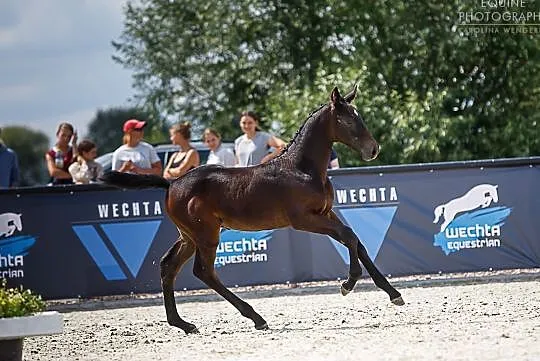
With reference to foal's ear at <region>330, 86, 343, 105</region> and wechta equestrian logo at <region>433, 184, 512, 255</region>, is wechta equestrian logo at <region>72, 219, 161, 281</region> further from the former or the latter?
foal's ear at <region>330, 86, 343, 105</region>

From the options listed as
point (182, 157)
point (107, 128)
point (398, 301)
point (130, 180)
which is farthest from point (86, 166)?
point (107, 128)

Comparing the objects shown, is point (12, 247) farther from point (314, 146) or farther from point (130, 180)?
point (314, 146)

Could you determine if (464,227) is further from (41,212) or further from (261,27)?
(261,27)

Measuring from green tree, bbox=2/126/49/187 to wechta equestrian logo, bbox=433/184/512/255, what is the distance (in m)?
64.9

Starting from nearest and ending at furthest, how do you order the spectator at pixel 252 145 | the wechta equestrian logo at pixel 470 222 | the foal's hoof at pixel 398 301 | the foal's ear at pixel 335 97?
1. the foal's hoof at pixel 398 301
2. the foal's ear at pixel 335 97
3. the wechta equestrian logo at pixel 470 222
4. the spectator at pixel 252 145

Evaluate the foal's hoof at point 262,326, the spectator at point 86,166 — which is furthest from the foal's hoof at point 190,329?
the spectator at point 86,166

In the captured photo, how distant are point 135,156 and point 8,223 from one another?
1.86 m

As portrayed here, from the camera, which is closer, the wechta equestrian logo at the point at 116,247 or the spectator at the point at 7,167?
the wechta equestrian logo at the point at 116,247

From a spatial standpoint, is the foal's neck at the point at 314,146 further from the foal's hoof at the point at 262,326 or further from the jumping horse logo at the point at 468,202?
the jumping horse logo at the point at 468,202

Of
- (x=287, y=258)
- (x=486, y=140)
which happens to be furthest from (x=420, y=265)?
(x=486, y=140)

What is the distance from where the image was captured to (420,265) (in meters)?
13.5

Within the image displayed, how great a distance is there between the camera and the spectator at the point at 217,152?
47.2 ft

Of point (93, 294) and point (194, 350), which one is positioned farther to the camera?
point (93, 294)

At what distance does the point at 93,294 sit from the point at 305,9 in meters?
9.75
